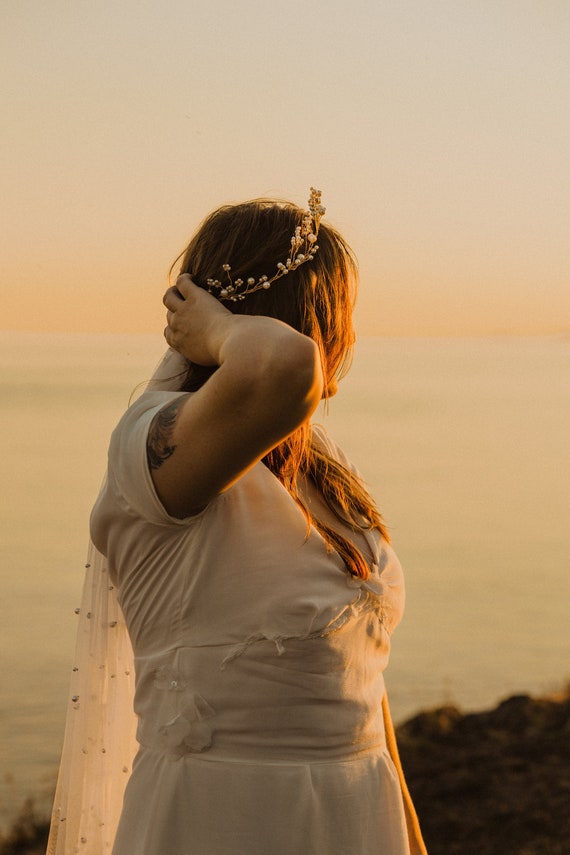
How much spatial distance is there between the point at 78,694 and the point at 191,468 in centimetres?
63

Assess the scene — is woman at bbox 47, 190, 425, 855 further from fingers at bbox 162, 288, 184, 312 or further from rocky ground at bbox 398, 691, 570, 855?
rocky ground at bbox 398, 691, 570, 855

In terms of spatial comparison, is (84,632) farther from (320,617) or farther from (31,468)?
(31,468)

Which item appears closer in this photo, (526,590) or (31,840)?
(31,840)

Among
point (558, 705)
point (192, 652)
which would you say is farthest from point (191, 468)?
point (558, 705)

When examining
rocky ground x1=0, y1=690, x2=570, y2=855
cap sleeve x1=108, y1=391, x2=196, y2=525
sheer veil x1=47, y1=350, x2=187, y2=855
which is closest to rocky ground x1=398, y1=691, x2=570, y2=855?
rocky ground x1=0, y1=690, x2=570, y2=855

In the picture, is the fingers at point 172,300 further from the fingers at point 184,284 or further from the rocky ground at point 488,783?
the rocky ground at point 488,783

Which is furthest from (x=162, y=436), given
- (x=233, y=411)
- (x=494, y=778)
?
(x=494, y=778)

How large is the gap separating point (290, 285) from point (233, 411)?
317mm

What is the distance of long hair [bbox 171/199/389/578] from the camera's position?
4.04 ft

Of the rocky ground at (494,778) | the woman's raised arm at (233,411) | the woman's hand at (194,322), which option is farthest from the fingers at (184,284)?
the rocky ground at (494,778)

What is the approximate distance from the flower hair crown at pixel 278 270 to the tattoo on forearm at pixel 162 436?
0.21 meters

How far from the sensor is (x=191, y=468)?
103 centimetres

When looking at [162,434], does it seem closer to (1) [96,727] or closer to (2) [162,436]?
(2) [162,436]

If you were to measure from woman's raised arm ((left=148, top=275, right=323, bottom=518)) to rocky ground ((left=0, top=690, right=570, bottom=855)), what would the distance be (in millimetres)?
3778
